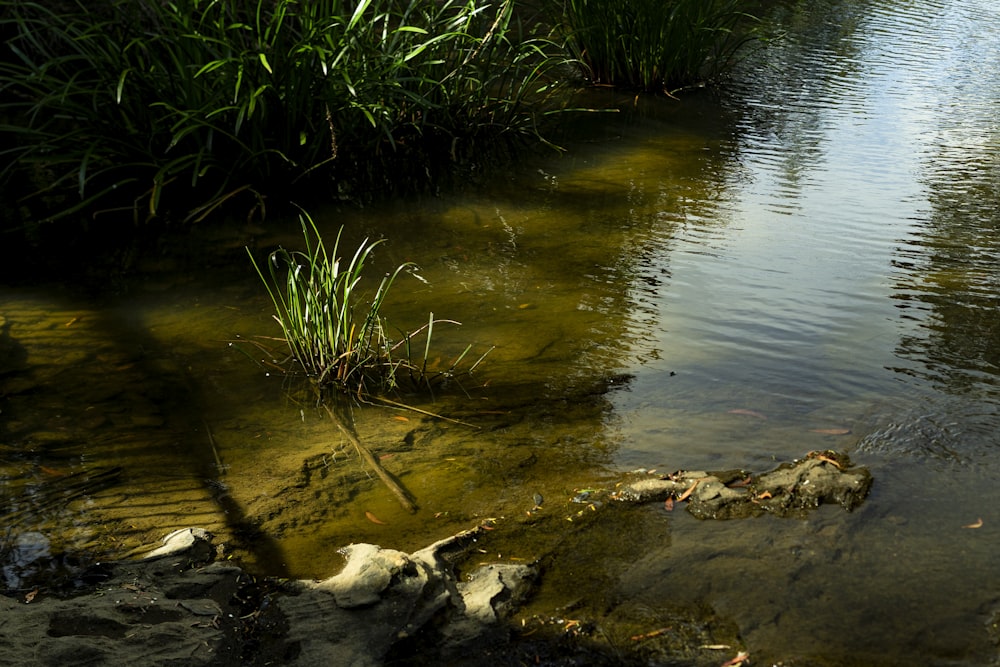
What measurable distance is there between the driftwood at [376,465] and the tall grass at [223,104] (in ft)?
5.73

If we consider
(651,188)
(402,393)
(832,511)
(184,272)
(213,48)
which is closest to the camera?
(832,511)

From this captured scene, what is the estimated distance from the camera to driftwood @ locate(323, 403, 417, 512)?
2266 millimetres

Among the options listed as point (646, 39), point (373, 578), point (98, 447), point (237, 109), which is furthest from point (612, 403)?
point (646, 39)

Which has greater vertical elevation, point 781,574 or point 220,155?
point 220,155

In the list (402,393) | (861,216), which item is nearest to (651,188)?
(861,216)

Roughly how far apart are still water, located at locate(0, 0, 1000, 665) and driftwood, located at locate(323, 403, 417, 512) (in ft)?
0.09

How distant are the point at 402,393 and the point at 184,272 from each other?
1.37 metres

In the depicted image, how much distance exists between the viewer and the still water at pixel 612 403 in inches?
77.0

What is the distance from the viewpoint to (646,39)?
6.69 m

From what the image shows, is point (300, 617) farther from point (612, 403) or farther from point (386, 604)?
point (612, 403)

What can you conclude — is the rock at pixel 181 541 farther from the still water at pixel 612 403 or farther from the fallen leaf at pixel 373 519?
the fallen leaf at pixel 373 519

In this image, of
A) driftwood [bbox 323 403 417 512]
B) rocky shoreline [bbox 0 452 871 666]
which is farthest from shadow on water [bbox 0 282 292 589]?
driftwood [bbox 323 403 417 512]

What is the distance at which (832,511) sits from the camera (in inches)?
85.2

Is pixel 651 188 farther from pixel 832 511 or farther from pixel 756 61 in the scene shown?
pixel 756 61
